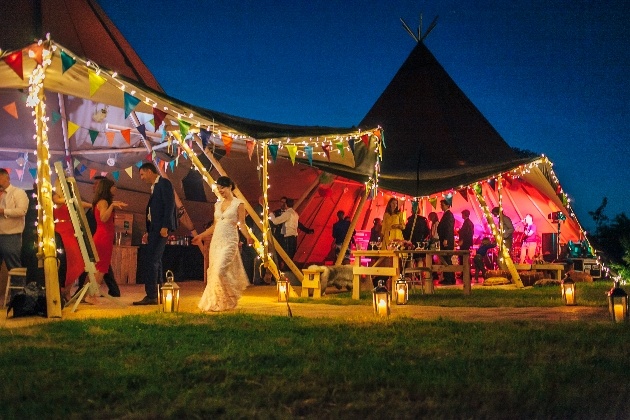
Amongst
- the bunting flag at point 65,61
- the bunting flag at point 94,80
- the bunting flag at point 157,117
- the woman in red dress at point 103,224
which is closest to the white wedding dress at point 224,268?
the bunting flag at point 157,117

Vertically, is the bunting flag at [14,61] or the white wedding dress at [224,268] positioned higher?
the bunting flag at [14,61]

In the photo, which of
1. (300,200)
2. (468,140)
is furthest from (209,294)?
(468,140)

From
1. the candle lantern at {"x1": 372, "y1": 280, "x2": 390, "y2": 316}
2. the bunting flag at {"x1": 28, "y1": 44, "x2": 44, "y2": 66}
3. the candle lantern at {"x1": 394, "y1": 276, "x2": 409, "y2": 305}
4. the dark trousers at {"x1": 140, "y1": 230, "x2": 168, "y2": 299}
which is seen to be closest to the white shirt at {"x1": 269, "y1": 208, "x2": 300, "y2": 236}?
the candle lantern at {"x1": 394, "y1": 276, "x2": 409, "y2": 305}

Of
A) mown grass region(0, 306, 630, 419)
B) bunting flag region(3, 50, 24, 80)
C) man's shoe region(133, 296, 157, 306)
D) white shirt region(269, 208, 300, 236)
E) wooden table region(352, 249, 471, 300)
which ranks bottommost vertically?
mown grass region(0, 306, 630, 419)

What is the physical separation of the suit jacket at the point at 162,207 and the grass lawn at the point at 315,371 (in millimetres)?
2459

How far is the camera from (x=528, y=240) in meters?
16.8

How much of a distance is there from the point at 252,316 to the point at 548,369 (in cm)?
352

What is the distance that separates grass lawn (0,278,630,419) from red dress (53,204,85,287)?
2225 mm

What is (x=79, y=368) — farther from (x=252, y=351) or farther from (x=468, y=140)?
(x=468, y=140)

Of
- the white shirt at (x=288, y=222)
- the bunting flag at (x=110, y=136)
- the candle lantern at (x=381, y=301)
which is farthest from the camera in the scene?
the white shirt at (x=288, y=222)

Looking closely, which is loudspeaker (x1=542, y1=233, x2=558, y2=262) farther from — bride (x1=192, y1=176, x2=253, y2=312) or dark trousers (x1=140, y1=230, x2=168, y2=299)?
dark trousers (x1=140, y1=230, x2=168, y2=299)

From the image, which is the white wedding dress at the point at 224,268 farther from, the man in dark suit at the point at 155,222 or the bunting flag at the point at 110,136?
the bunting flag at the point at 110,136

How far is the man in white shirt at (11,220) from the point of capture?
26.6 ft

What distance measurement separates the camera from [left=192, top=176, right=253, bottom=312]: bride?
24.7ft
